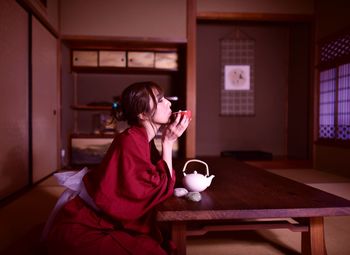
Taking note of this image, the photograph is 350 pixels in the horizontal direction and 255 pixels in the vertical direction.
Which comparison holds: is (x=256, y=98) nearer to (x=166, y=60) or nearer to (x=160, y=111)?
(x=166, y=60)

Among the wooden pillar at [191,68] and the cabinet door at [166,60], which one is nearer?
the wooden pillar at [191,68]

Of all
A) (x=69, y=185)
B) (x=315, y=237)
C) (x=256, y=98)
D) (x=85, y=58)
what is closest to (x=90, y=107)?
(x=85, y=58)

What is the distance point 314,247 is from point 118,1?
13.6 ft

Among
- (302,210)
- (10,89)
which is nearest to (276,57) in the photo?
(10,89)

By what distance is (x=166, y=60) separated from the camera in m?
4.87

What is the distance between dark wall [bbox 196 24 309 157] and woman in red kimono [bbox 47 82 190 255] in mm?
4517

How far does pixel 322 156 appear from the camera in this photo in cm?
464

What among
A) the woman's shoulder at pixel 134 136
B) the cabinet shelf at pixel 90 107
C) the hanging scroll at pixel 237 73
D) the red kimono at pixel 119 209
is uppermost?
the hanging scroll at pixel 237 73

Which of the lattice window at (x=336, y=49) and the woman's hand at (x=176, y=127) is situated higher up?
the lattice window at (x=336, y=49)

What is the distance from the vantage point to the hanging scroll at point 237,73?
570 centimetres

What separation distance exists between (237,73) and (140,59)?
1969 mm

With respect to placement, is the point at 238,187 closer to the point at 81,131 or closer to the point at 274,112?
Answer: the point at 81,131

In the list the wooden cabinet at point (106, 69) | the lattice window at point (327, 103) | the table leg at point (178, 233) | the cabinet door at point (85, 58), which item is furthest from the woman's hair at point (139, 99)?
the lattice window at point (327, 103)

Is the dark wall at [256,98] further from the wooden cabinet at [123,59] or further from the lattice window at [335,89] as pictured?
the wooden cabinet at [123,59]
